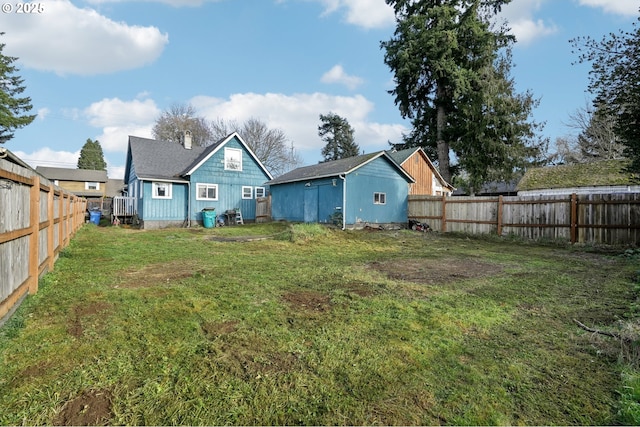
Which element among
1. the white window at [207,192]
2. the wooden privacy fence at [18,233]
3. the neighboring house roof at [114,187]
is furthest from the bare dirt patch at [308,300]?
the neighboring house roof at [114,187]

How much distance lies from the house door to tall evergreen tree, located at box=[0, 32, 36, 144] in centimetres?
2432

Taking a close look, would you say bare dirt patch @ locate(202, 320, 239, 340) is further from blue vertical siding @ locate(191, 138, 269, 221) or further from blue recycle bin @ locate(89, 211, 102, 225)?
blue recycle bin @ locate(89, 211, 102, 225)

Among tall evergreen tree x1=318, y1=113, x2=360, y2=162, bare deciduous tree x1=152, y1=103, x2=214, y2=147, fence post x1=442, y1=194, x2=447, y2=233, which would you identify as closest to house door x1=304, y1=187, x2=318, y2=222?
fence post x1=442, y1=194, x2=447, y2=233

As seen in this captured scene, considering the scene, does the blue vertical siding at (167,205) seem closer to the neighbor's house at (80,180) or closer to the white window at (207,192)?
the white window at (207,192)

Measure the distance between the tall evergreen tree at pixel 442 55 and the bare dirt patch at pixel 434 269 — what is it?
18224mm

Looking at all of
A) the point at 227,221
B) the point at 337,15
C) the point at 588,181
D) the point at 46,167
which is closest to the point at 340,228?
the point at 227,221

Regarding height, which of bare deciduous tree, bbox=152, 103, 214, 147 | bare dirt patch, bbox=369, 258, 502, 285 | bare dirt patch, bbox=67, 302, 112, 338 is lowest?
bare dirt patch, bbox=369, 258, 502, 285

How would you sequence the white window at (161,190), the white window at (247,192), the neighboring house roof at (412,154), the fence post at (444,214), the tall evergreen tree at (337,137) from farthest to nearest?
the tall evergreen tree at (337,137) < the neighboring house roof at (412,154) < the white window at (247,192) < the white window at (161,190) < the fence post at (444,214)

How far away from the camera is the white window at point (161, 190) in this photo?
1661cm

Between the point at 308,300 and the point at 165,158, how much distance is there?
1813cm

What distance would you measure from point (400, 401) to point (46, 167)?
49479 mm

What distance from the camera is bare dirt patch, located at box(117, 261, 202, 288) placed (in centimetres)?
480

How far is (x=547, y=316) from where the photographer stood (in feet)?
12.0

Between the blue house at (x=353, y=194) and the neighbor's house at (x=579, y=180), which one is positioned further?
the neighbor's house at (x=579, y=180)
